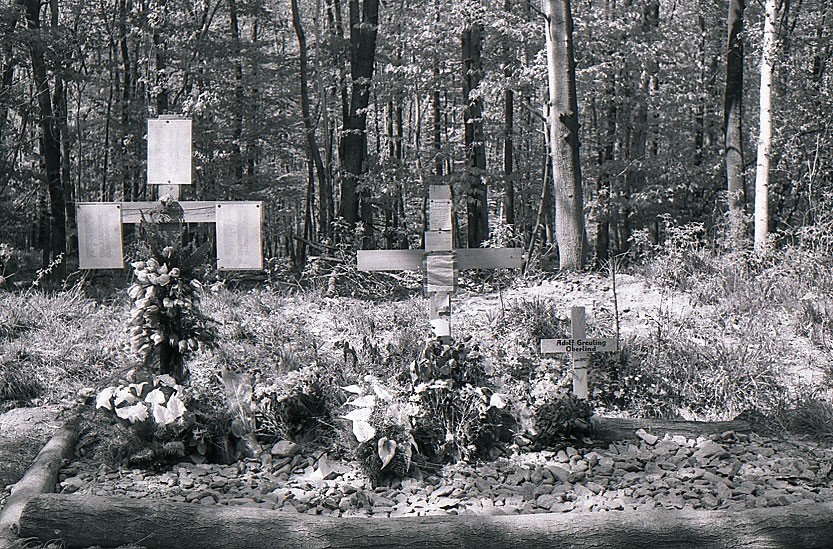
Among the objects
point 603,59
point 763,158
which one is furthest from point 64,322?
point 603,59

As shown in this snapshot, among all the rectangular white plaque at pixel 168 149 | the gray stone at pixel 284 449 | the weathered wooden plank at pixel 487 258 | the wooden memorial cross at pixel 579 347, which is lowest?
the gray stone at pixel 284 449

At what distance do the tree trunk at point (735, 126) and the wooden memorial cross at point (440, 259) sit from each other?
5.33 metres

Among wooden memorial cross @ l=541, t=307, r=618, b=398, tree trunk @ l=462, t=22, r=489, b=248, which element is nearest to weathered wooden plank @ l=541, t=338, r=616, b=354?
wooden memorial cross @ l=541, t=307, r=618, b=398

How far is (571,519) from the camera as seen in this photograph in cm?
356

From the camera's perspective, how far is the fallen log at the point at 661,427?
4953 millimetres

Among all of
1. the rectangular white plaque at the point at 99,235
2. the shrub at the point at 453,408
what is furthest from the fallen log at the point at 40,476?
the shrub at the point at 453,408

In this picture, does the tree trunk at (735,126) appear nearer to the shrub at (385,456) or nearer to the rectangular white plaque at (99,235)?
the shrub at (385,456)

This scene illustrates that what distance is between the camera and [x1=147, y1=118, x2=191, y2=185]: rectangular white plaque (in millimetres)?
5309

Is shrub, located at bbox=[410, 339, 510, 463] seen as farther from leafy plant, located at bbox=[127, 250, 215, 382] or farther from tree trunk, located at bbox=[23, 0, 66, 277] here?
tree trunk, located at bbox=[23, 0, 66, 277]

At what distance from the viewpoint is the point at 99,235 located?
539 cm

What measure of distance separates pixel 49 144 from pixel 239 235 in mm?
8524

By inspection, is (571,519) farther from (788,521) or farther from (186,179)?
(186,179)

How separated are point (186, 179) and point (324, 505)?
8.39 feet

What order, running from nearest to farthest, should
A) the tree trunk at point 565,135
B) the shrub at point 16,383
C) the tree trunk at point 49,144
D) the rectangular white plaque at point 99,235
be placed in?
the rectangular white plaque at point 99,235 → the shrub at point 16,383 → the tree trunk at point 565,135 → the tree trunk at point 49,144
